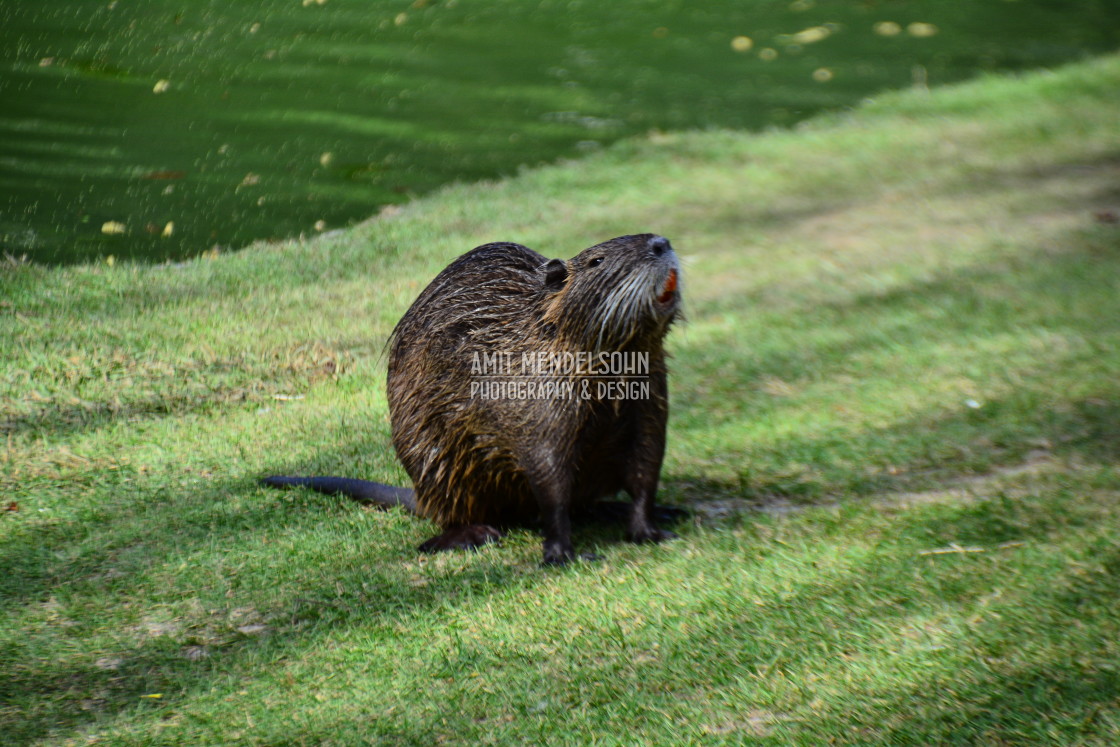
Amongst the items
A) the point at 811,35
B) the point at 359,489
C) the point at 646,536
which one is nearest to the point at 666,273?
the point at 646,536

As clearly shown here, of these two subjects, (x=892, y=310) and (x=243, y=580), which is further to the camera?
(x=892, y=310)

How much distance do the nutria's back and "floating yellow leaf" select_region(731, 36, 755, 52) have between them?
7680mm

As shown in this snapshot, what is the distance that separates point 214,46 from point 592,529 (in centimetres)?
732

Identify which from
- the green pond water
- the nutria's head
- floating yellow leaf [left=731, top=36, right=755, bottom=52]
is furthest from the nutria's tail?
floating yellow leaf [left=731, top=36, right=755, bottom=52]

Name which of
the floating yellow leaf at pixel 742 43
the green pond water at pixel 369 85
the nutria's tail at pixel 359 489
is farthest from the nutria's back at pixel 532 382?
the floating yellow leaf at pixel 742 43

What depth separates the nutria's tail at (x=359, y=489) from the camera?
4051mm

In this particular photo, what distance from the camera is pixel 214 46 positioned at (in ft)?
32.0

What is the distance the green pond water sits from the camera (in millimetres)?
6980

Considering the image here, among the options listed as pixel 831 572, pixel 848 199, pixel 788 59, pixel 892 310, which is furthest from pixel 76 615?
pixel 788 59

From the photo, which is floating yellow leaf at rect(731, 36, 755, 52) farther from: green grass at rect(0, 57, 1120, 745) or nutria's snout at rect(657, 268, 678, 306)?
nutria's snout at rect(657, 268, 678, 306)

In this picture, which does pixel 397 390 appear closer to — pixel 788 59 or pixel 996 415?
pixel 996 415

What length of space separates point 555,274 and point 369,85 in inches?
251

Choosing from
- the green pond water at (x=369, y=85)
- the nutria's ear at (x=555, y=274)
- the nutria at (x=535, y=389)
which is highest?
the green pond water at (x=369, y=85)

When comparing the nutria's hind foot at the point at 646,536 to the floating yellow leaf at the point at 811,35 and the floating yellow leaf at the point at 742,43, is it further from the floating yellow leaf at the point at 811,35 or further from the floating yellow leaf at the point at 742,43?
the floating yellow leaf at the point at 811,35
